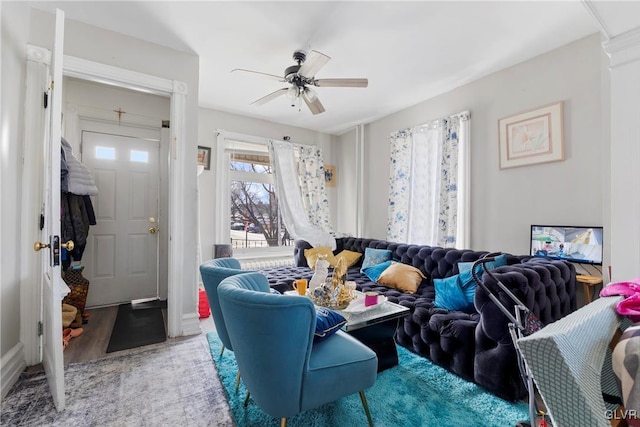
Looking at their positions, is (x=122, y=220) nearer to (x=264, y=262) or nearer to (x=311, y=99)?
(x=264, y=262)

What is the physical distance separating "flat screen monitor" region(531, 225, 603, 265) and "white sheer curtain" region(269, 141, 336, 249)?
255 centimetres

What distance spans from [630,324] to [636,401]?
248 millimetres

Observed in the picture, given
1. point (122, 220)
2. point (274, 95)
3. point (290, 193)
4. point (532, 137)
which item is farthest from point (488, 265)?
point (122, 220)

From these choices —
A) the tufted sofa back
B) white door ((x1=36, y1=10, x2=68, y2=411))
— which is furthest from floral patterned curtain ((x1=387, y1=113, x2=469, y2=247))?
white door ((x1=36, y1=10, x2=68, y2=411))

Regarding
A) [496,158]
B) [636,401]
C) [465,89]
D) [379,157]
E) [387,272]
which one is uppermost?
[465,89]

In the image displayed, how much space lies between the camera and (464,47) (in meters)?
2.62

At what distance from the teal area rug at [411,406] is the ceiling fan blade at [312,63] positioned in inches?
91.0

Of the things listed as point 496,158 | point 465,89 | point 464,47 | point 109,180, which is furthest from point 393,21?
point 109,180

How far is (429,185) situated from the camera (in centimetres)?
379

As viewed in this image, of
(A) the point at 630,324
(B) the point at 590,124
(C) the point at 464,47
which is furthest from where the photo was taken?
(C) the point at 464,47

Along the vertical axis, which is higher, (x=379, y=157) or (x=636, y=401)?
(x=379, y=157)

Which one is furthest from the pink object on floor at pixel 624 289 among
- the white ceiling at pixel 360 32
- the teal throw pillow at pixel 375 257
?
the teal throw pillow at pixel 375 257

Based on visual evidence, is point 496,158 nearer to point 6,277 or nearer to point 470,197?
point 470,197

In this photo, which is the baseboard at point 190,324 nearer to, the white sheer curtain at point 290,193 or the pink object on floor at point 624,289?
the white sheer curtain at point 290,193
